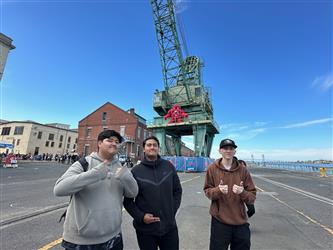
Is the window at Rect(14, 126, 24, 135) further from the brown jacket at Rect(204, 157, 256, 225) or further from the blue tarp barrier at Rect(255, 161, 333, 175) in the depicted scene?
the blue tarp barrier at Rect(255, 161, 333, 175)

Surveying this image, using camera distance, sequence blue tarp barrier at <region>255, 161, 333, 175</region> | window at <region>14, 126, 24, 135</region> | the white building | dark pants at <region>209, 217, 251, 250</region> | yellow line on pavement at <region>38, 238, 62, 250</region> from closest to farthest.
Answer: dark pants at <region>209, 217, 251, 250</region>, yellow line on pavement at <region>38, 238, 62, 250</region>, blue tarp barrier at <region>255, 161, 333, 175</region>, the white building, window at <region>14, 126, 24, 135</region>

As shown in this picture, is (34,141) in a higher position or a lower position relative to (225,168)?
higher

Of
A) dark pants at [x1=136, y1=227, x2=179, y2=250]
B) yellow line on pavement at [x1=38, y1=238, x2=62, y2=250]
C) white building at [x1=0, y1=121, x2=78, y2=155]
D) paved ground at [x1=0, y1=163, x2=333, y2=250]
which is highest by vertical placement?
white building at [x1=0, y1=121, x2=78, y2=155]

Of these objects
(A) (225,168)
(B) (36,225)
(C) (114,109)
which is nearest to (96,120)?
(C) (114,109)

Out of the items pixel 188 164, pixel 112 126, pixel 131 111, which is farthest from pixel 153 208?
pixel 131 111

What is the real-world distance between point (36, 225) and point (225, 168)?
172 inches

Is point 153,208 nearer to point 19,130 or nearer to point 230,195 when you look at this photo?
point 230,195

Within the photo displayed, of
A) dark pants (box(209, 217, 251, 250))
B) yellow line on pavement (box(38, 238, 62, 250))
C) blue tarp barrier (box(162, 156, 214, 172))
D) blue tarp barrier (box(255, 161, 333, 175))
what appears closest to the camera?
dark pants (box(209, 217, 251, 250))

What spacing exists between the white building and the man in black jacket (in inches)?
2001

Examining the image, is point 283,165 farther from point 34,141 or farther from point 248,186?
point 34,141

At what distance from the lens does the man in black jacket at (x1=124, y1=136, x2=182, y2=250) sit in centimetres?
222

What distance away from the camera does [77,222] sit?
5.94ft

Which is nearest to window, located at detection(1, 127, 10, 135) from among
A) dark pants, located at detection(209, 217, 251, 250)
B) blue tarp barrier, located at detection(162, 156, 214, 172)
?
blue tarp barrier, located at detection(162, 156, 214, 172)

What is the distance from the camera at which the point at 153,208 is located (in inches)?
89.3
